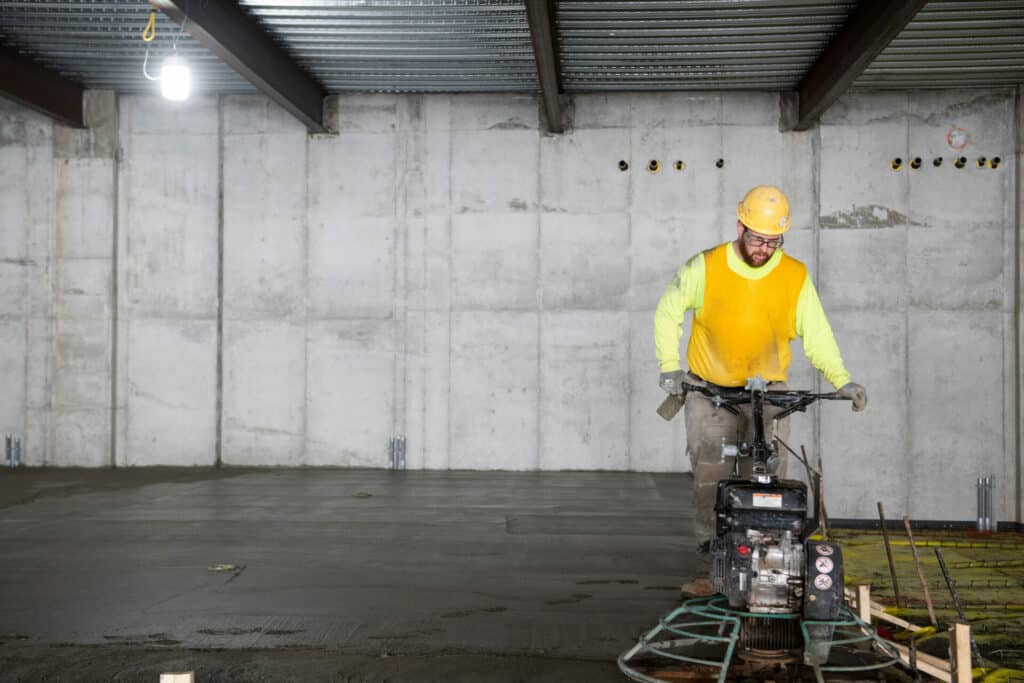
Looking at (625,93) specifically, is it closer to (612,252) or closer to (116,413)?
(612,252)

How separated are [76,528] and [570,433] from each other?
6.95 m

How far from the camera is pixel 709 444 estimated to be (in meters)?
5.48

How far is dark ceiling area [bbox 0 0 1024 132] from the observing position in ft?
35.6

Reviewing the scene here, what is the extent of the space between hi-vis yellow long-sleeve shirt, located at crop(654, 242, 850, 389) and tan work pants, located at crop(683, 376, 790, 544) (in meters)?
0.22

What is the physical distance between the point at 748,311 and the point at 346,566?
324 cm

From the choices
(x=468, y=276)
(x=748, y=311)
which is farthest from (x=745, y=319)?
(x=468, y=276)

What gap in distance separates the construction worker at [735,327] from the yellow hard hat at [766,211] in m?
0.13

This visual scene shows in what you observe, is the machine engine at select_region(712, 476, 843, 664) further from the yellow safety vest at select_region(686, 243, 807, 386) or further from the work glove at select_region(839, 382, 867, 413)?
the yellow safety vest at select_region(686, 243, 807, 386)

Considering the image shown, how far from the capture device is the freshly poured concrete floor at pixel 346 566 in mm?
5016

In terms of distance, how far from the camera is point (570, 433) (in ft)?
45.3

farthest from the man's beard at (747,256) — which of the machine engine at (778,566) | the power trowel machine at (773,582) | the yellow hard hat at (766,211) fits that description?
the machine engine at (778,566)

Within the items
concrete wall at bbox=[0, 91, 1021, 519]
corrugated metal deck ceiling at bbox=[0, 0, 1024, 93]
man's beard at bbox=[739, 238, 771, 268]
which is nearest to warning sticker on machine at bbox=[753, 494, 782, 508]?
man's beard at bbox=[739, 238, 771, 268]

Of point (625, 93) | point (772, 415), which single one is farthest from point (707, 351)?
point (625, 93)

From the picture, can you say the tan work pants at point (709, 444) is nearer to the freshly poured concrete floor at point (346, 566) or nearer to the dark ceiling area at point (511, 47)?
the freshly poured concrete floor at point (346, 566)
